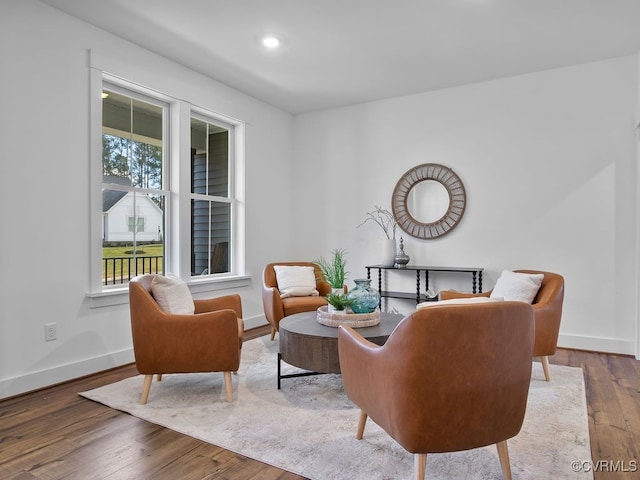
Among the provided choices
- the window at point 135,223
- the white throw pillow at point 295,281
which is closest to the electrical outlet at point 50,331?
the window at point 135,223

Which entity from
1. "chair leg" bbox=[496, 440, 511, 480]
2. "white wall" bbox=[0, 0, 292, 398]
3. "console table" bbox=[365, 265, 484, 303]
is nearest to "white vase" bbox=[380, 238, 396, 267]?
"console table" bbox=[365, 265, 484, 303]

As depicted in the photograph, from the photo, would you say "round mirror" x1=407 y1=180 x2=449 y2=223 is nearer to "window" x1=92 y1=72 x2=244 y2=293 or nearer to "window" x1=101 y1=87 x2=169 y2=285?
"window" x1=92 y1=72 x2=244 y2=293

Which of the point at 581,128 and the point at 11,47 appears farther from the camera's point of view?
the point at 581,128

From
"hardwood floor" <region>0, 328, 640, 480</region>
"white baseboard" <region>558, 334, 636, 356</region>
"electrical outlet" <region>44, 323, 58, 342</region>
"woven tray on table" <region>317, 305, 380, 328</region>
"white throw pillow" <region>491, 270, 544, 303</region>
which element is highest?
"white throw pillow" <region>491, 270, 544, 303</region>

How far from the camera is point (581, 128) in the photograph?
4.23m

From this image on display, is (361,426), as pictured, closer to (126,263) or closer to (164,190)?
(126,263)

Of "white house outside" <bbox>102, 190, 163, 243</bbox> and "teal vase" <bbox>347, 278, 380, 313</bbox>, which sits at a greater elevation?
"white house outside" <bbox>102, 190, 163, 243</bbox>

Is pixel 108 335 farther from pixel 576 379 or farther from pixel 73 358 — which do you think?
pixel 576 379

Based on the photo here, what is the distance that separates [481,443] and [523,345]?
42 centimetres

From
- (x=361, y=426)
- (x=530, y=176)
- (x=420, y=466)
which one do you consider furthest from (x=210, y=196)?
(x=420, y=466)

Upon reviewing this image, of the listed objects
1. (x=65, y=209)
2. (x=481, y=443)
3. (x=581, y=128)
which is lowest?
(x=481, y=443)

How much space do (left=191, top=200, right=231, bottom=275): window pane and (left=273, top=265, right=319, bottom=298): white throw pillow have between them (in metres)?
0.70

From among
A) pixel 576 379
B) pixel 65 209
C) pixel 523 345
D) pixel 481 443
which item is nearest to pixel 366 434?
pixel 481 443

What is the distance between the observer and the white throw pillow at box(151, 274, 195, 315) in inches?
113
